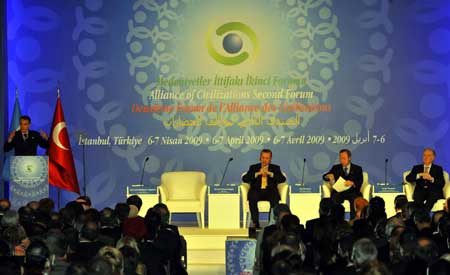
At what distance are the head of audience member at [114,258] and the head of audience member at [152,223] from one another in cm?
220

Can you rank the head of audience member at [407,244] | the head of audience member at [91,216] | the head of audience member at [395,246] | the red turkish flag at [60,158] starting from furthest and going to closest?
the red turkish flag at [60,158] < the head of audience member at [91,216] < the head of audience member at [395,246] < the head of audience member at [407,244]

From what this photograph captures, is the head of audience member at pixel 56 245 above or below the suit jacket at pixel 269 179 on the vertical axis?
below

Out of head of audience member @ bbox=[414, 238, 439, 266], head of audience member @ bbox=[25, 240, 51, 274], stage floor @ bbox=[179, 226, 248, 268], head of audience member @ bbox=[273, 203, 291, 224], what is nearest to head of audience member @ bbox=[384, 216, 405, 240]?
head of audience member @ bbox=[273, 203, 291, 224]

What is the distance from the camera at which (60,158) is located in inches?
531

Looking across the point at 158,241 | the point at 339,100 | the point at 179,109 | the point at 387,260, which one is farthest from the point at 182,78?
the point at 387,260

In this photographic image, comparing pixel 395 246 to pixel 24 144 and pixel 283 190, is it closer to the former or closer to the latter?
pixel 283 190

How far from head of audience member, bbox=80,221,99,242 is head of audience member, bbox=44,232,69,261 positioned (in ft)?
1.70

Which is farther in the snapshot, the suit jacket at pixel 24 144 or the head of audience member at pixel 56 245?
the suit jacket at pixel 24 144

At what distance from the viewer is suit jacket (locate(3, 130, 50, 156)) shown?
12727 millimetres

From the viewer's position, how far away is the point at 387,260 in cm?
700

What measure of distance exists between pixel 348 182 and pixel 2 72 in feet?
16.5

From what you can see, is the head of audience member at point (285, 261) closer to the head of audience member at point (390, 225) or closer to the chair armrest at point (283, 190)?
the head of audience member at point (390, 225)

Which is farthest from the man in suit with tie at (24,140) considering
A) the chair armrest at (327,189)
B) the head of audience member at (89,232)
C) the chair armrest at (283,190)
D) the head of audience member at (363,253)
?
the head of audience member at (363,253)

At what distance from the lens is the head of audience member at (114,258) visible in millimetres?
5348
